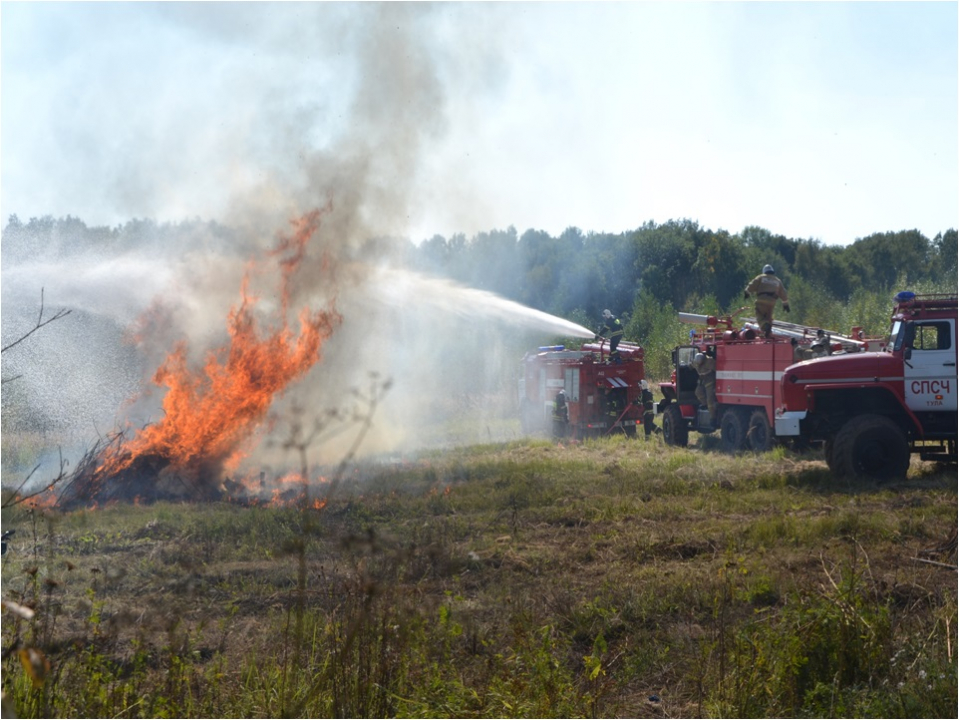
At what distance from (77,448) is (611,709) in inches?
550

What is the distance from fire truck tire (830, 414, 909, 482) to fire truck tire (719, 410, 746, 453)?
4.06 m

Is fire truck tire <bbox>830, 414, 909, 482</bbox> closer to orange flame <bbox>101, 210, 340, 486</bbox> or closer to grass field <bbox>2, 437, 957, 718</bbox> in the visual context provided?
grass field <bbox>2, 437, 957, 718</bbox>

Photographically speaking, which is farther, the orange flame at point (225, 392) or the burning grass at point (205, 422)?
the orange flame at point (225, 392)

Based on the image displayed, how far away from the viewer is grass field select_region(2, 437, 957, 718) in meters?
4.83

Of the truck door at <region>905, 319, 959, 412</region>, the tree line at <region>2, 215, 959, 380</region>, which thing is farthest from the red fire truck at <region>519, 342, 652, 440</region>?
the tree line at <region>2, 215, 959, 380</region>

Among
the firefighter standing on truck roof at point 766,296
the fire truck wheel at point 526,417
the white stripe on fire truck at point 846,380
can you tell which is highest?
the firefighter standing on truck roof at point 766,296

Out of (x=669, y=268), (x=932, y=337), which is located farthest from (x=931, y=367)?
(x=669, y=268)

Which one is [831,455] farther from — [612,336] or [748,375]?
[612,336]

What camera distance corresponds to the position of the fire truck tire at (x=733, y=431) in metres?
16.8

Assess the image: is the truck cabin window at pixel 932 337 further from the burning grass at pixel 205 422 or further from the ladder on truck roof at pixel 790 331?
the burning grass at pixel 205 422

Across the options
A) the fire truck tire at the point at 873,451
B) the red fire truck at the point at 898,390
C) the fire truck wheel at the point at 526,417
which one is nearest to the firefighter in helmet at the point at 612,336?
the fire truck wheel at the point at 526,417

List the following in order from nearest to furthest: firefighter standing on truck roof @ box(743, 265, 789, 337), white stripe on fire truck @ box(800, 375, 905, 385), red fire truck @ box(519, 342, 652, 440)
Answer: white stripe on fire truck @ box(800, 375, 905, 385) → firefighter standing on truck roof @ box(743, 265, 789, 337) → red fire truck @ box(519, 342, 652, 440)

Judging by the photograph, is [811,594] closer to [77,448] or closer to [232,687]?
[232,687]

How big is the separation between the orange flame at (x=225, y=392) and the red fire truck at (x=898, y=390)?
27.0 ft
